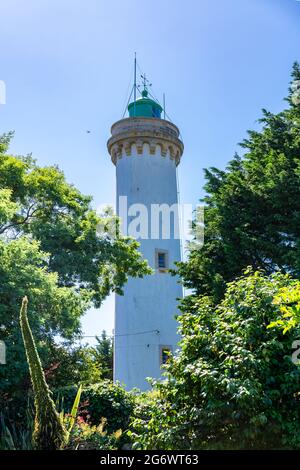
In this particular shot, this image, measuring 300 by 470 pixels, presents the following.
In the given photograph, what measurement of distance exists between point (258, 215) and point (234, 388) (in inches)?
318

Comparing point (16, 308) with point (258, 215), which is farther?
point (258, 215)

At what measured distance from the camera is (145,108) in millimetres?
25766

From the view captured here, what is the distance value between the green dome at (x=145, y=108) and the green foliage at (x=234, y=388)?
18999 mm

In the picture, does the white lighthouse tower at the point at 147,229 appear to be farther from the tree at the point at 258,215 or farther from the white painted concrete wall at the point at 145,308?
the tree at the point at 258,215

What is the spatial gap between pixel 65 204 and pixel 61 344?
4504 mm

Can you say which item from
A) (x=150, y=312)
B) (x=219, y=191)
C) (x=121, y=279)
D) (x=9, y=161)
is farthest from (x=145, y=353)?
(x=9, y=161)

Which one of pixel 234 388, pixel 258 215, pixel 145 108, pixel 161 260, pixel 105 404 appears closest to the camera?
pixel 234 388

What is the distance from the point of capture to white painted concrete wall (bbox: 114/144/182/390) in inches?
810

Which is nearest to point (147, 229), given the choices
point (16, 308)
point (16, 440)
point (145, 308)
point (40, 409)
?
point (145, 308)

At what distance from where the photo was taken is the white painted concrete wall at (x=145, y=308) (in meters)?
20.6

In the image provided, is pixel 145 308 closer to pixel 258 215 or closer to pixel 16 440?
pixel 258 215

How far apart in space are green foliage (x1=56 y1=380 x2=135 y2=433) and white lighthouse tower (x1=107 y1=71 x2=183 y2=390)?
338 inches
